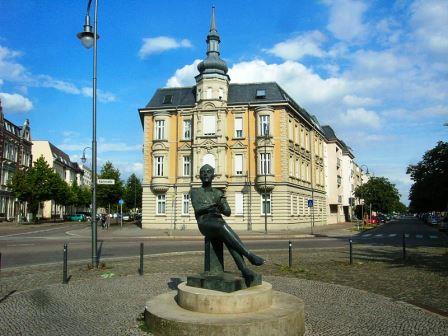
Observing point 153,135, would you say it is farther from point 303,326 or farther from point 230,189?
point 303,326

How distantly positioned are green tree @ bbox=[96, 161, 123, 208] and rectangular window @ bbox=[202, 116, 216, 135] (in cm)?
1880

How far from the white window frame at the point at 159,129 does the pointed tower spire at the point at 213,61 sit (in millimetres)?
6090

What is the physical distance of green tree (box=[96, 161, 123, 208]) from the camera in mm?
55000

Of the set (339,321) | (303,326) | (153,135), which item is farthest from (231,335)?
(153,135)

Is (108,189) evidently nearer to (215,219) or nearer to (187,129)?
(187,129)

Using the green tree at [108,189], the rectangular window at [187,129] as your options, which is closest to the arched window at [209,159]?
the rectangular window at [187,129]

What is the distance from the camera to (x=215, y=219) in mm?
7402

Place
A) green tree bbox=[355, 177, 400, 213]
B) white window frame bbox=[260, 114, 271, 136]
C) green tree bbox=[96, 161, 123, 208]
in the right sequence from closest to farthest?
white window frame bbox=[260, 114, 271, 136] < green tree bbox=[96, 161, 123, 208] < green tree bbox=[355, 177, 400, 213]

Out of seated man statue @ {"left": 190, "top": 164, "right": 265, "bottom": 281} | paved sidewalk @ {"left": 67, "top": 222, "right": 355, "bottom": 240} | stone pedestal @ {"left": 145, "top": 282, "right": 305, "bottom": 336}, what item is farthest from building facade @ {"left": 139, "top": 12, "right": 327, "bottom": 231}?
stone pedestal @ {"left": 145, "top": 282, "right": 305, "bottom": 336}

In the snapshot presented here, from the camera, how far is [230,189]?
41.0 m

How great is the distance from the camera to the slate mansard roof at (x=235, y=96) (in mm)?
42188

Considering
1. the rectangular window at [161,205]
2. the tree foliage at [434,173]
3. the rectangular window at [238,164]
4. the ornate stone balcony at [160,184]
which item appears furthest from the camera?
the rectangular window at [161,205]

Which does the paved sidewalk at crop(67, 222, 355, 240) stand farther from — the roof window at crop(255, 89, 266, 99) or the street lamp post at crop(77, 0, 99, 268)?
the street lamp post at crop(77, 0, 99, 268)

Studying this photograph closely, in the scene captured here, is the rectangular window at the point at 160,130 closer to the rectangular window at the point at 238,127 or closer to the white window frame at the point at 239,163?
the rectangular window at the point at 238,127
